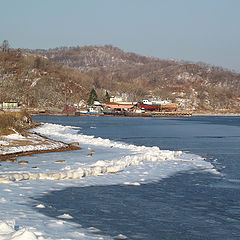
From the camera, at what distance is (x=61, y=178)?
70.6 ft

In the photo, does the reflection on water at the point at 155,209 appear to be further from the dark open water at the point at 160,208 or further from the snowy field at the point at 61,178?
the snowy field at the point at 61,178

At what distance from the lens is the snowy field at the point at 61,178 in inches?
502

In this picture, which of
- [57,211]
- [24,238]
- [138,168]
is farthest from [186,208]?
[138,168]

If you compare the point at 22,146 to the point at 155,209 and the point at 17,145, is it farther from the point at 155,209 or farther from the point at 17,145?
the point at 155,209

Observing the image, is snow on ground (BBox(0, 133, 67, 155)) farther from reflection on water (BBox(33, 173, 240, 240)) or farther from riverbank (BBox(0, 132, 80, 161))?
reflection on water (BBox(33, 173, 240, 240))

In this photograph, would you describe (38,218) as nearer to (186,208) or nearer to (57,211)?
(57,211)

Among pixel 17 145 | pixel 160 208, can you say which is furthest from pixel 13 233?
pixel 17 145

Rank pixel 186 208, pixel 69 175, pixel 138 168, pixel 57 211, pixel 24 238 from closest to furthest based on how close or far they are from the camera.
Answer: pixel 24 238 < pixel 57 211 < pixel 186 208 < pixel 69 175 < pixel 138 168

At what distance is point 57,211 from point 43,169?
8984 millimetres

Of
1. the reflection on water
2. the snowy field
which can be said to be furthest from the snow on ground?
the reflection on water

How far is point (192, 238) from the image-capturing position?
12688 mm

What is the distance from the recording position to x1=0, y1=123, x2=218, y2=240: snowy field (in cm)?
1276

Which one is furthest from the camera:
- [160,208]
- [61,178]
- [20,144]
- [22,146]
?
[20,144]

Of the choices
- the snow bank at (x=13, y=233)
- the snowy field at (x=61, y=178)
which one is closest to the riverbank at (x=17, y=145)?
the snowy field at (x=61, y=178)
